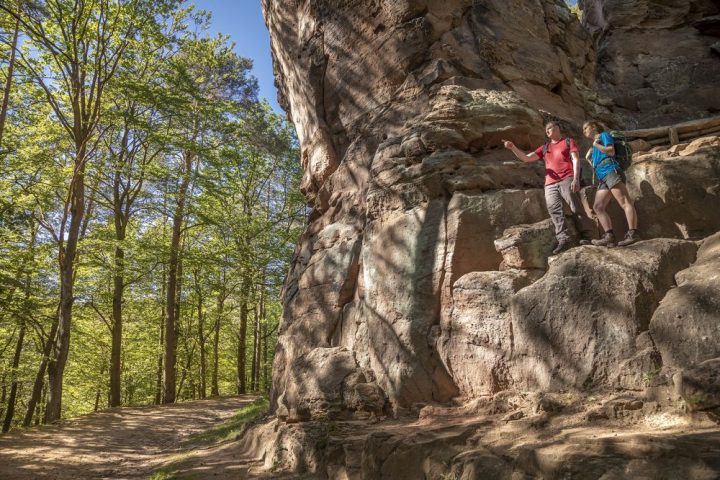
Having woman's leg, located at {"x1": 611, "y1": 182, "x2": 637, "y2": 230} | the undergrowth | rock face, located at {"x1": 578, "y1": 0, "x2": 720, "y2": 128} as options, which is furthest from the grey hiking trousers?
rock face, located at {"x1": 578, "y1": 0, "x2": 720, "y2": 128}

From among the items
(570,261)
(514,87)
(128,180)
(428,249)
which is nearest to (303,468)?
(428,249)

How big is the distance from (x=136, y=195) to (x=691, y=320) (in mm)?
20863

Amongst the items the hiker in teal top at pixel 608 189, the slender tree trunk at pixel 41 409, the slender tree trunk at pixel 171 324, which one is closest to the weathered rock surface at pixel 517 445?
the hiker in teal top at pixel 608 189

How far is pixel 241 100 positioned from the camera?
90.5 ft

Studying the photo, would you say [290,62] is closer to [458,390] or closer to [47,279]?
[458,390]

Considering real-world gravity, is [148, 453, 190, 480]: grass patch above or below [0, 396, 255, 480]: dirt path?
below

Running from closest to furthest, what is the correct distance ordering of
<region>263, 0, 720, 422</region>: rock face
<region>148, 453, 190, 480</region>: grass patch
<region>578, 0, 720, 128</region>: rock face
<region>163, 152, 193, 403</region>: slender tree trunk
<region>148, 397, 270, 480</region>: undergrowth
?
<region>263, 0, 720, 422</region>: rock face, <region>148, 453, 190, 480</region>: grass patch, <region>148, 397, 270, 480</region>: undergrowth, <region>578, 0, 720, 128</region>: rock face, <region>163, 152, 193, 403</region>: slender tree trunk

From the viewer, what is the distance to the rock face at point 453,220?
6.32m

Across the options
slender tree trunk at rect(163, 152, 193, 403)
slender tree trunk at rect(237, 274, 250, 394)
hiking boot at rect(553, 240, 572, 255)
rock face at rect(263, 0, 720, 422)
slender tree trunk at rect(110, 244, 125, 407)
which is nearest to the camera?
rock face at rect(263, 0, 720, 422)

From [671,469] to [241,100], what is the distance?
27594 millimetres

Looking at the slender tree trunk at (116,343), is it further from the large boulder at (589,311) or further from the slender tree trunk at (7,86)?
the large boulder at (589,311)

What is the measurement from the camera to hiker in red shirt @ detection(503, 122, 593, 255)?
24.3 ft

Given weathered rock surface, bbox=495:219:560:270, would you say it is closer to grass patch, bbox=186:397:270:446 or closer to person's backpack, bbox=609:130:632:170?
person's backpack, bbox=609:130:632:170

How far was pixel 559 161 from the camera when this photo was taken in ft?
25.3
